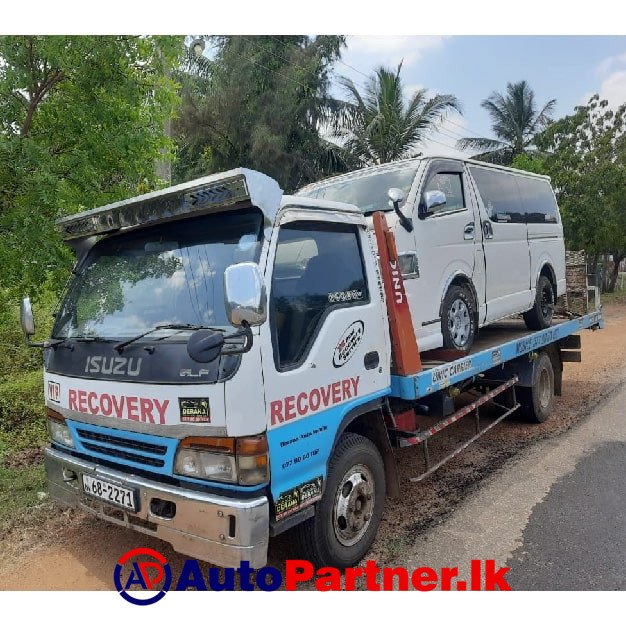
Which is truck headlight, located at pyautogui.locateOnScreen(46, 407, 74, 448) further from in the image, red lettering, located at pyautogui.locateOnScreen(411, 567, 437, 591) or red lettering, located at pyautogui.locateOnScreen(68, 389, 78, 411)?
red lettering, located at pyautogui.locateOnScreen(411, 567, 437, 591)

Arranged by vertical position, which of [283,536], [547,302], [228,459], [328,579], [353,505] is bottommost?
[328,579]

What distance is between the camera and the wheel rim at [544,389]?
6.44 metres

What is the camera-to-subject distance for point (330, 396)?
321cm

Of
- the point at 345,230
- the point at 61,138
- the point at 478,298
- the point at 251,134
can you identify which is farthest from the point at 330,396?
the point at 251,134

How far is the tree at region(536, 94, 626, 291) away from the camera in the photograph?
2050cm

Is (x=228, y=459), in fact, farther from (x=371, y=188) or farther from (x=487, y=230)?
(x=487, y=230)

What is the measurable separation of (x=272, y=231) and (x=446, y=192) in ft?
8.15

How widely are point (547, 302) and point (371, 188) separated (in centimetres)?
330

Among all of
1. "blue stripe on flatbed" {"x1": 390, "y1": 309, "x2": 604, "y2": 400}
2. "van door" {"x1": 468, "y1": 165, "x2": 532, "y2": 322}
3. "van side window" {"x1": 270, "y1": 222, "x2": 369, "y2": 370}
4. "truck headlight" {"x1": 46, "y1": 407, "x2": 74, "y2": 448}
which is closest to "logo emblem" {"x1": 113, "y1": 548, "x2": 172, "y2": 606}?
"truck headlight" {"x1": 46, "y1": 407, "x2": 74, "y2": 448}

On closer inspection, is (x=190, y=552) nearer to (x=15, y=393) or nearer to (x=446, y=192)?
(x=446, y=192)

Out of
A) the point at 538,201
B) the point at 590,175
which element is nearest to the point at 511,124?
the point at 590,175

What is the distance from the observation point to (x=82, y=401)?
3.16 meters

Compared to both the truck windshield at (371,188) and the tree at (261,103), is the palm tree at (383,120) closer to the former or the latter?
the tree at (261,103)

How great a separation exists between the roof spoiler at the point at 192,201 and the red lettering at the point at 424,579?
2.32 meters
